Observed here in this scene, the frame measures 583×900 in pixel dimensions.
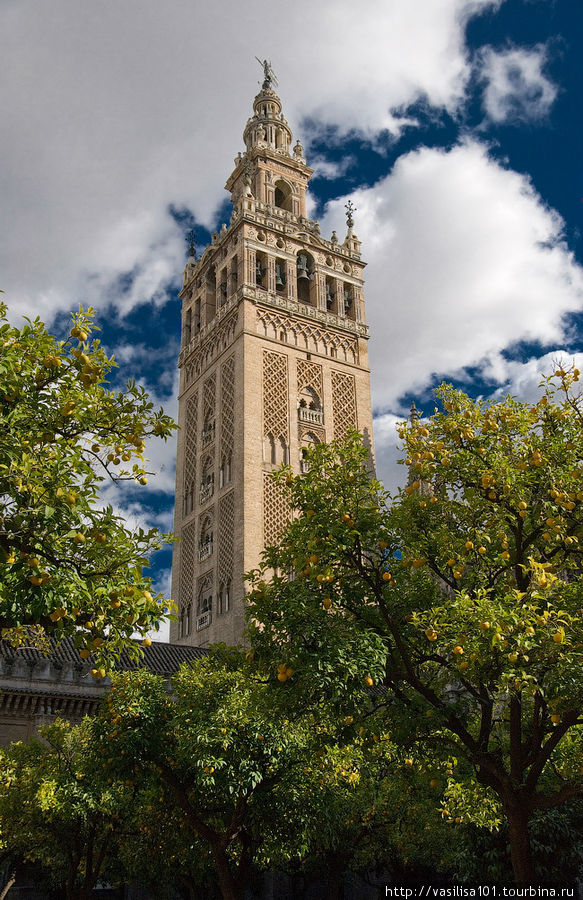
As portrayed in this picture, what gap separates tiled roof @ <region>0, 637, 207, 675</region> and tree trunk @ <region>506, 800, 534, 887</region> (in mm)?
Answer: 16479

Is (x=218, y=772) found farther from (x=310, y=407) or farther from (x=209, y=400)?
(x=209, y=400)

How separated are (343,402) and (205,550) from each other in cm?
1134

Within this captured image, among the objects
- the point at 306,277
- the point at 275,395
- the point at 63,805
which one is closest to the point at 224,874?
the point at 63,805

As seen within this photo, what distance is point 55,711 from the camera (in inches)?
999

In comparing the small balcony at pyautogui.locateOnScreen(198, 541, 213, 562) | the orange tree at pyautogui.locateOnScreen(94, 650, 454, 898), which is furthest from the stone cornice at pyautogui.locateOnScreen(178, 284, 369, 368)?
the orange tree at pyautogui.locateOnScreen(94, 650, 454, 898)

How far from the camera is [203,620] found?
36.5 metres

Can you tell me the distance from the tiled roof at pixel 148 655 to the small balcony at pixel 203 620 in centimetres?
143

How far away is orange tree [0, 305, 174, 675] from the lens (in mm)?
6812

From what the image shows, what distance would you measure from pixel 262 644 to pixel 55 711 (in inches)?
707

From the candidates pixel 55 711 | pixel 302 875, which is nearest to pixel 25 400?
pixel 55 711

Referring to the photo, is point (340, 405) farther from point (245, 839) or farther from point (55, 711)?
point (245, 839)

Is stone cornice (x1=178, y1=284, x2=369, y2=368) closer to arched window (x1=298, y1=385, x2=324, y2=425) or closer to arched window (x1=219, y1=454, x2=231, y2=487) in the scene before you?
arched window (x1=298, y1=385, x2=324, y2=425)

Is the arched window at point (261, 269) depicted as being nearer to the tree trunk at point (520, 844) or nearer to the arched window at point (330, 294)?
the arched window at point (330, 294)

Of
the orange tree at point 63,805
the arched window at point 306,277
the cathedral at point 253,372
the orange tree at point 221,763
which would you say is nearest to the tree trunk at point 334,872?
the orange tree at point 63,805
